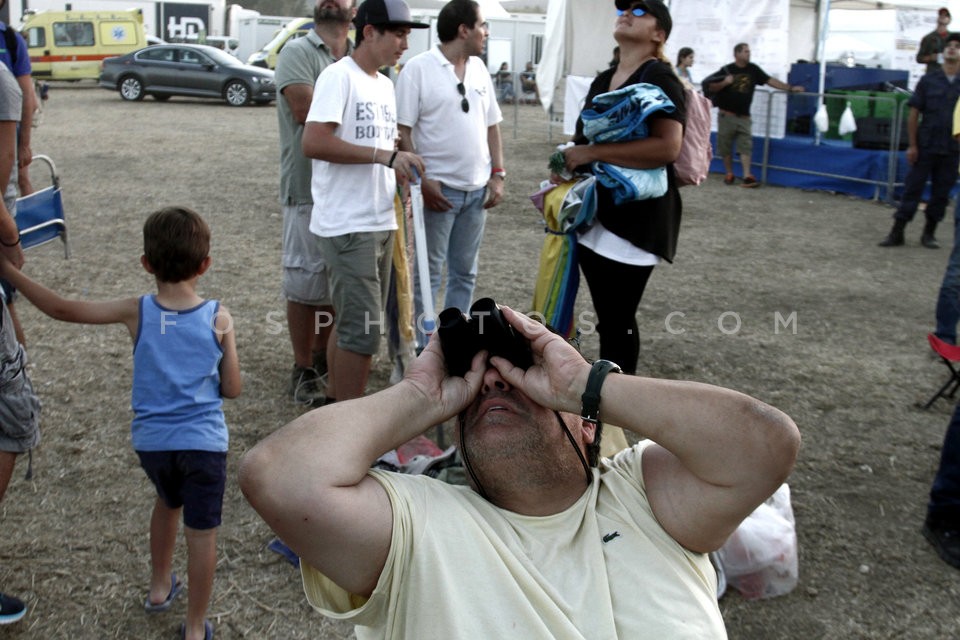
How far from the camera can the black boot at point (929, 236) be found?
8984 mm

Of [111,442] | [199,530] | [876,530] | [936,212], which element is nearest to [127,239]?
[111,442]

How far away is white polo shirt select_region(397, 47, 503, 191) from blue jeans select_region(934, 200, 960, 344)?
2.83 meters

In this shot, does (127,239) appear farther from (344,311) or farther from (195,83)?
(195,83)

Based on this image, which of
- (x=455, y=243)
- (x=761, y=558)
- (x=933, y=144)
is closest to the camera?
(x=761, y=558)

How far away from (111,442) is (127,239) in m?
4.66

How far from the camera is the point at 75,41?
27641mm

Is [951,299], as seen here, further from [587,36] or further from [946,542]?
[587,36]

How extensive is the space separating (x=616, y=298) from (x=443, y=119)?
132 cm

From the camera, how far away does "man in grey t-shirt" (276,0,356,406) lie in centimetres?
441

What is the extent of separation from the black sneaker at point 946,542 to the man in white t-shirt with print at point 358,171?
2.35m

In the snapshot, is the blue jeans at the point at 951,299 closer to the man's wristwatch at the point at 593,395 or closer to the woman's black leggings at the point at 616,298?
the woman's black leggings at the point at 616,298

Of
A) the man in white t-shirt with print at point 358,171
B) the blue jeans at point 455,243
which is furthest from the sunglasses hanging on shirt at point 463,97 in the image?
the man in white t-shirt with print at point 358,171
